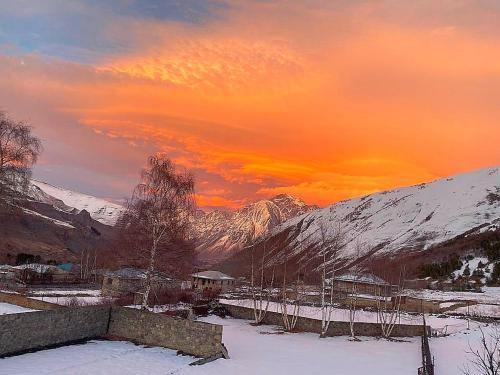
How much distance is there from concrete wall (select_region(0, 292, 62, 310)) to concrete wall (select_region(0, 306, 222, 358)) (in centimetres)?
642

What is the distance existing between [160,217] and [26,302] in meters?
12.5

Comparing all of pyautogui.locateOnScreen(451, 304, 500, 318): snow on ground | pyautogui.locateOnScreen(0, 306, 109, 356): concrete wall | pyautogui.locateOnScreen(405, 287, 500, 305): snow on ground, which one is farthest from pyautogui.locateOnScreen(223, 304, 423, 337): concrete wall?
pyautogui.locateOnScreen(405, 287, 500, 305): snow on ground

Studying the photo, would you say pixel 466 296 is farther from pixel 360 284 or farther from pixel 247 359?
pixel 247 359

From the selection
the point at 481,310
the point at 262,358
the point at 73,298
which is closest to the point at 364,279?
the point at 481,310

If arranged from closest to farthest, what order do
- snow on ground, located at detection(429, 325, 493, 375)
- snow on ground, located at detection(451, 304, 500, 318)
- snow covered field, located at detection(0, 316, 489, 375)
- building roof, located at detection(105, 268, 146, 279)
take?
Answer: snow covered field, located at detection(0, 316, 489, 375) → snow on ground, located at detection(429, 325, 493, 375) → snow on ground, located at detection(451, 304, 500, 318) → building roof, located at detection(105, 268, 146, 279)

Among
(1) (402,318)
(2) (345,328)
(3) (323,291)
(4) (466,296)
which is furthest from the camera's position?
(4) (466,296)

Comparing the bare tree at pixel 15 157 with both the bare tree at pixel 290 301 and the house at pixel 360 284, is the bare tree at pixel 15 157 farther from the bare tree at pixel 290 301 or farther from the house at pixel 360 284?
the house at pixel 360 284

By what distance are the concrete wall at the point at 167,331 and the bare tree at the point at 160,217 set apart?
2860 mm

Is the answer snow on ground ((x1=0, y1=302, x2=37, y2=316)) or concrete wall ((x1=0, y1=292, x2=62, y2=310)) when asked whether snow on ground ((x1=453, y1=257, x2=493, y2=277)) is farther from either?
snow on ground ((x1=0, y1=302, x2=37, y2=316))

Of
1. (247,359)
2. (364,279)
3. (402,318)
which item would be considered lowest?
(247,359)

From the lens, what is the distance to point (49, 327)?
85.9ft

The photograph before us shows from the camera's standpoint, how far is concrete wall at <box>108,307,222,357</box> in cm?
2734

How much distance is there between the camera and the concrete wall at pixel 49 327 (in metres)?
23.6

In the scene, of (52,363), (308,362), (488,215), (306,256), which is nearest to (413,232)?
(488,215)
